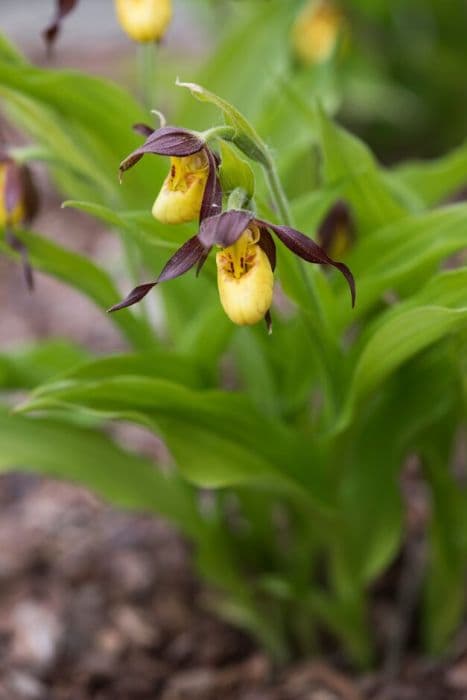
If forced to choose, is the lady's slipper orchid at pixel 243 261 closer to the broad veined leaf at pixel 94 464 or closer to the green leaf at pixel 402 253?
the green leaf at pixel 402 253

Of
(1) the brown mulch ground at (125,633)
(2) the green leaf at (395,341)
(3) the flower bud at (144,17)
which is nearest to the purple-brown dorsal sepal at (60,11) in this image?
(3) the flower bud at (144,17)

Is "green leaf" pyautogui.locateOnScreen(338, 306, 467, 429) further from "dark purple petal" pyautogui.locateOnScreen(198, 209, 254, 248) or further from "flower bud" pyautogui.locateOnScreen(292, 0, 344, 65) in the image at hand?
"flower bud" pyautogui.locateOnScreen(292, 0, 344, 65)

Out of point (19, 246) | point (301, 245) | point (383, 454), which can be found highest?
point (301, 245)

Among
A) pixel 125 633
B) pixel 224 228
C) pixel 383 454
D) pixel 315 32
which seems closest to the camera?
pixel 224 228

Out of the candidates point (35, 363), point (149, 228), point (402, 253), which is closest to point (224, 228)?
point (149, 228)

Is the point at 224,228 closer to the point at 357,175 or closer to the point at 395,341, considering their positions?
the point at 395,341

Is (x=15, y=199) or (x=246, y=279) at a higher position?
(x=246, y=279)

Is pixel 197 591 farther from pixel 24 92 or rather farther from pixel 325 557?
pixel 24 92
